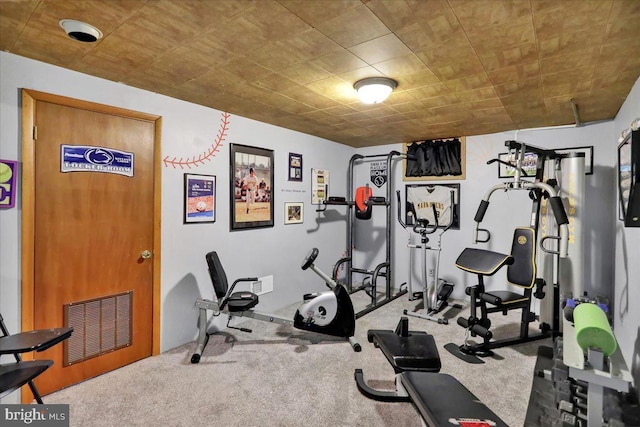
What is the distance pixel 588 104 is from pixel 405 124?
169 cm

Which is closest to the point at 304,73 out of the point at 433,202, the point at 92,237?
the point at 92,237

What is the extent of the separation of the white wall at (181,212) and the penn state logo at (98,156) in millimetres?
379

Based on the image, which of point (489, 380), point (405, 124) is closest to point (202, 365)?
point (489, 380)

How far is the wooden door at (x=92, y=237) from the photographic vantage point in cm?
221

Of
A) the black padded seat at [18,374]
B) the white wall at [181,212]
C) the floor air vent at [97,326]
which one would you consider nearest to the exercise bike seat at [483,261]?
the white wall at [181,212]

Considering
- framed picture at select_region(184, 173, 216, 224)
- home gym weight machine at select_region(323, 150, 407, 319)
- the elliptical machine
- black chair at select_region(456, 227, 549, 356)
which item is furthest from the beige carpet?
framed picture at select_region(184, 173, 216, 224)

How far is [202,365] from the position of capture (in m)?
2.64

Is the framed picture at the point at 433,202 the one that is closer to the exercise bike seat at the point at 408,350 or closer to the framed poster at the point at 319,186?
the framed poster at the point at 319,186

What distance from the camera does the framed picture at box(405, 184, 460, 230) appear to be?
14.6ft

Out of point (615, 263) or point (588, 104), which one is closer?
point (588, 104)

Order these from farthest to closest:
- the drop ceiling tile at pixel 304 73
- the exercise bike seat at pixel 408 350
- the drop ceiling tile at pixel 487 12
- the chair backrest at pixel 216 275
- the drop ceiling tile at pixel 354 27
Answer: the chair backrest at pixel 216 275 < the drop ceiling tile at pixel 304 73 < the exercise bike seat at pixel 408 350 < the drop ceiling tile at pixel 354 27 < the drop ceiling tile at pixel 487 12

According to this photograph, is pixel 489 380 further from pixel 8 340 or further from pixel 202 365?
pixel 8 340

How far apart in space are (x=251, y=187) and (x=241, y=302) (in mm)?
1354

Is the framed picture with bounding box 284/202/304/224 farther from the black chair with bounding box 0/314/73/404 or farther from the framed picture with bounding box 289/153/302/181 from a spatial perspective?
the black chair with bounding box 0/314/73/404
